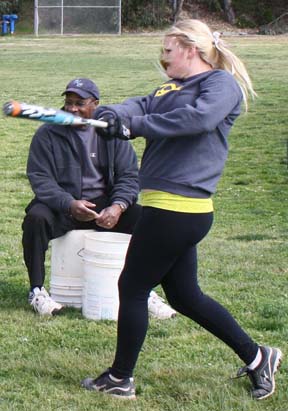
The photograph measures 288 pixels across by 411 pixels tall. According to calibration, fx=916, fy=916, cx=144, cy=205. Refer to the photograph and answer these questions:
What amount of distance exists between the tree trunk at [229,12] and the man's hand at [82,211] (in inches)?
1819

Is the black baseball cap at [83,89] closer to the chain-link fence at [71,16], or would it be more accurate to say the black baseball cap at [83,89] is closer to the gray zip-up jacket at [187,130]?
the gray zip-up jacket at [187,130]

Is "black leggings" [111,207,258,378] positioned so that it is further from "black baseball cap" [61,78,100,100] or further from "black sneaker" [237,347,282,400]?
"black baseball cap" [61,78,100,100]

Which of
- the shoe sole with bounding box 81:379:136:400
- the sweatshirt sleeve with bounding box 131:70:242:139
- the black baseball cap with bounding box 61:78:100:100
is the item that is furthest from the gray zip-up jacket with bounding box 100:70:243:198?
the black baseball cap with bounding box 61:78:100:100

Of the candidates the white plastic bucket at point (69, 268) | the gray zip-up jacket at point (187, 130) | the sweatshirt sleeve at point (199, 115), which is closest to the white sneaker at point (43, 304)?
the white plastic bucket at point (69, 268)

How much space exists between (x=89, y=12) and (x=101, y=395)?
131 ft

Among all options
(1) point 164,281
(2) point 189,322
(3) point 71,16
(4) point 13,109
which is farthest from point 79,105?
(3) point 71,16

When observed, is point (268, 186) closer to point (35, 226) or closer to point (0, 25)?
point (35, 226)

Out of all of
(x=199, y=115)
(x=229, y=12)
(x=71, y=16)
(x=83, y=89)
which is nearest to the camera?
(x=199, y=115)

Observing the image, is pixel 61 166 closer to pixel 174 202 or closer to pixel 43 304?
pixel 43 304

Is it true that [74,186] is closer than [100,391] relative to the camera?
No

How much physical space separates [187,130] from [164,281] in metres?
0.80

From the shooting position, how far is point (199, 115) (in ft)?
13.2

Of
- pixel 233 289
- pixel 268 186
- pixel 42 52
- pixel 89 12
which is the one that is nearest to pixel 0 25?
pixel 89 12

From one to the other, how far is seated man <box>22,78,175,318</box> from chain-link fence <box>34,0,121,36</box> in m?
36.8
